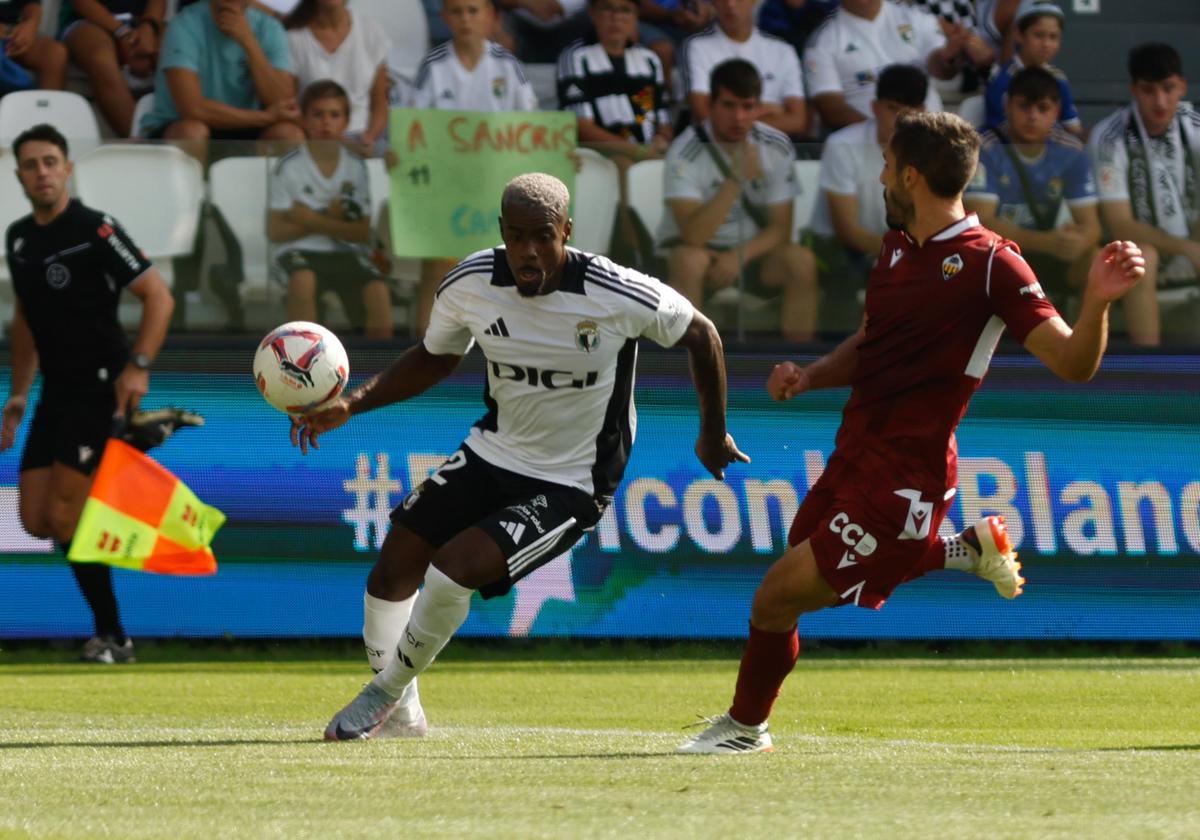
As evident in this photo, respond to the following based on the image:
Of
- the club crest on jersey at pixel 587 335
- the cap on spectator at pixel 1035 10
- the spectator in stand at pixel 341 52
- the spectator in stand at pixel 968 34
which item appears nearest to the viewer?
the club crest on jersey at pixel 587 335

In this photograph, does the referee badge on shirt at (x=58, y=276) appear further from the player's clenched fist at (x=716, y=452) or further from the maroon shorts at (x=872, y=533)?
the maroon shorts at (x=872, y=533)

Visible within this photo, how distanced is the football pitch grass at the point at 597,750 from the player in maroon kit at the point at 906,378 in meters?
0.62

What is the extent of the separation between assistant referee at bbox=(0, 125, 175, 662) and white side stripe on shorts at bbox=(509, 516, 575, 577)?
Answer: 483cm

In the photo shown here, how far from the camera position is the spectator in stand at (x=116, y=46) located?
13.0 m

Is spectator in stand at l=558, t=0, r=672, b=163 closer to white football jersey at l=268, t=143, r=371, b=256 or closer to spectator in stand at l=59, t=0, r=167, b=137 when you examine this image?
white football jersey at l=268, t=143, r=371, b=256

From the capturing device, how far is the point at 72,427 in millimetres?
11102

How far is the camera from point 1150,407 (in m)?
11.8

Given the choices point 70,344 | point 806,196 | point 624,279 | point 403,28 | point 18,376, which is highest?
point 624,279

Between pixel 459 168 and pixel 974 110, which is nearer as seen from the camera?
pixel 459 168

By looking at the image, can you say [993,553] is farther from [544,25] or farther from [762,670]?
[544,25]

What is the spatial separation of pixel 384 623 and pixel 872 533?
1978 mm

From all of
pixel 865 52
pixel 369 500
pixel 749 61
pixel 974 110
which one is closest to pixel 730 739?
pixel 369 500

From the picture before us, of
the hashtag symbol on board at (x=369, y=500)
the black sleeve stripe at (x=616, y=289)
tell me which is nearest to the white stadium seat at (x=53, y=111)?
the hashtag symbol on board at (x=369, y=500)

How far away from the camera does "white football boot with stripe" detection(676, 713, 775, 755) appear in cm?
649
